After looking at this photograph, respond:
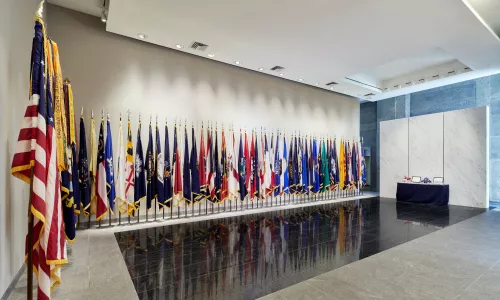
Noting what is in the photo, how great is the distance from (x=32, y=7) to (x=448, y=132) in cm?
1050

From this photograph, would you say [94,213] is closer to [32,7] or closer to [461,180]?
[32,7]

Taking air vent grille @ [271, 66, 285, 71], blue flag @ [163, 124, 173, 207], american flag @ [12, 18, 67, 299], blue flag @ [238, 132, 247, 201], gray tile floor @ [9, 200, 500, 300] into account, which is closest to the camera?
american flag @ [12, 18, 67, 299]

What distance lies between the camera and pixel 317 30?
4688mm

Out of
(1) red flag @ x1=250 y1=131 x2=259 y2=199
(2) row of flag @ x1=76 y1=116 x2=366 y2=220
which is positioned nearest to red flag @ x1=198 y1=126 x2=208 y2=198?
(2) row of flag @ x1=76 y1=116 x2=366 y2=220

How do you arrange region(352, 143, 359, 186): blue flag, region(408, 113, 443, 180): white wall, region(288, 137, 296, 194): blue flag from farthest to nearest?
region(352, 143, 359, 186): blue flag
region(408, 113, 443, 180): white wall
region(288, 137, 296, 194): blue flag

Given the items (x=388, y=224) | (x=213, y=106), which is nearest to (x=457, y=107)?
(x=388, y=224)

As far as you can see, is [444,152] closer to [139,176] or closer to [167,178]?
[167,178]

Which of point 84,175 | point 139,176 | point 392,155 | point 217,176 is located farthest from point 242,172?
point 392,155

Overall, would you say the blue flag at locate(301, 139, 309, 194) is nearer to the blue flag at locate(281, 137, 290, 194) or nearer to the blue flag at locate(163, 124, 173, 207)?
the blue flag at locate(281, 137, 290, 194)

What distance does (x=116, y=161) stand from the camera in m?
4.80

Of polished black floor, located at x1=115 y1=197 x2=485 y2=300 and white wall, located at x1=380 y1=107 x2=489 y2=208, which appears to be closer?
polished black floor, located at x1=115 y1=197 x2=485 y2=300

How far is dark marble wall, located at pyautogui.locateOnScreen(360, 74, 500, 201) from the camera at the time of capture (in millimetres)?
7777

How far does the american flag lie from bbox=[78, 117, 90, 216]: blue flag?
2.60 metres

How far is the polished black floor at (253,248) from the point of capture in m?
2.47
